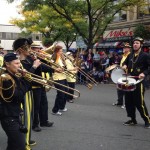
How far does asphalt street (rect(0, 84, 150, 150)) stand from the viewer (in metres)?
6.15

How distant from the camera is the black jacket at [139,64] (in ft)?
23.9

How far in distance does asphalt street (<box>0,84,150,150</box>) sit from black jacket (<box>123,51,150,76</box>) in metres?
1.18

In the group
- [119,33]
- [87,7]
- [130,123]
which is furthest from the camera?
[119,33]

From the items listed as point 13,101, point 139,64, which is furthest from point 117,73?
point 13,101

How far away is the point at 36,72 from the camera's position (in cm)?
656

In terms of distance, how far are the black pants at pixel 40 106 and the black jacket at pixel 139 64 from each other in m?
1.87

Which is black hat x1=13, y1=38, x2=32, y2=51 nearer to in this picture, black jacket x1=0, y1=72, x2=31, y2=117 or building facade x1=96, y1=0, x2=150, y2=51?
black jacket x1=0, y1=72, x2=31, y2=117

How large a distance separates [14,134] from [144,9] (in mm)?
23166

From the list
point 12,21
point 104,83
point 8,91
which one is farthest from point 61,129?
point 12,21

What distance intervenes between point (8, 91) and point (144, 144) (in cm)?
294

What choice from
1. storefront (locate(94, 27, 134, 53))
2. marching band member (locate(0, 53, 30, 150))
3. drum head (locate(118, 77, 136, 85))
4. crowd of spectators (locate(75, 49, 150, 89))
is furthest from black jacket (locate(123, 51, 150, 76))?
storefront (locate(94, 27, 134, 53))

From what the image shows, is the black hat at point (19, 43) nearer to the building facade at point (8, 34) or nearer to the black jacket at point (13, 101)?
the black jacket at point (13, 101)

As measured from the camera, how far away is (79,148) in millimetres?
5973

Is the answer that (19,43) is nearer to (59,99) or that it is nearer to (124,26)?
(59,99)
